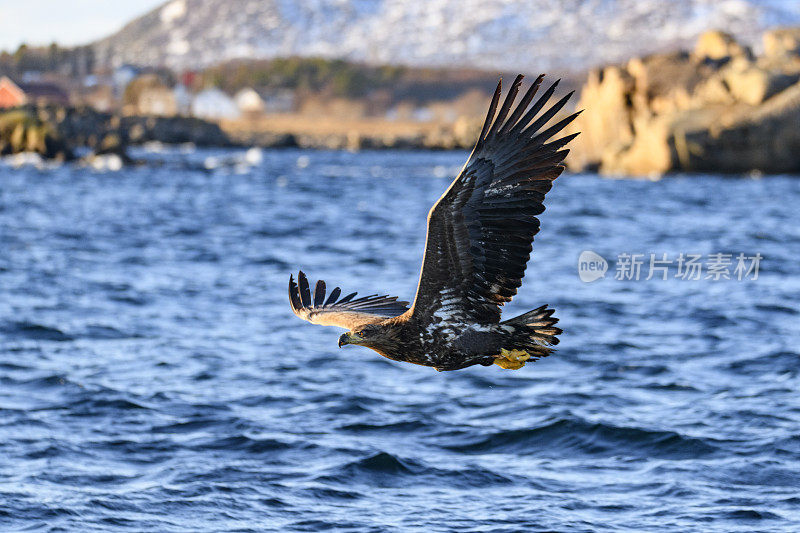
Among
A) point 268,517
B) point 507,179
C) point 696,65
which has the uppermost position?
point 696,65

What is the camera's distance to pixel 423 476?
36.4 ft

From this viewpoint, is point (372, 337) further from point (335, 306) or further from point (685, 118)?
point (685, 118)

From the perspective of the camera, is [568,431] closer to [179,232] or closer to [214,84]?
[179,232]

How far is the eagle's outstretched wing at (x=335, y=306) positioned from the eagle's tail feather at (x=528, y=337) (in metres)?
1.55

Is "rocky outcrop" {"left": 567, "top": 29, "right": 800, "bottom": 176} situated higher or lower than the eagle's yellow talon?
higher

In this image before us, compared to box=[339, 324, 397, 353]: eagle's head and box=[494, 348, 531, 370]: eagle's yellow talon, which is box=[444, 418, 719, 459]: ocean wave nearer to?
box=[494, 348, 531, 370]: eagle's yellow talon

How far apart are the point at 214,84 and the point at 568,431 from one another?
174202 mm

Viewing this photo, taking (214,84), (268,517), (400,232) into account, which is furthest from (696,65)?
(214,84)

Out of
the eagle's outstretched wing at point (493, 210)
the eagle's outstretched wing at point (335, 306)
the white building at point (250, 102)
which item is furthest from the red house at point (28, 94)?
the eagle's outstretched wing at point (493, 210)

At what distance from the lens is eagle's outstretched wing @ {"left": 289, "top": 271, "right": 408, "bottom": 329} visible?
9141 millimetres

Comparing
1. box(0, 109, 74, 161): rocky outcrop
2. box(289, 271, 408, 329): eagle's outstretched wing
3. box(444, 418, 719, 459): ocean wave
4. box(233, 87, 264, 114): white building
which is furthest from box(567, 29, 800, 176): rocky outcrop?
box(233, 87, 264, 114): white building

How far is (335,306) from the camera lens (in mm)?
9711

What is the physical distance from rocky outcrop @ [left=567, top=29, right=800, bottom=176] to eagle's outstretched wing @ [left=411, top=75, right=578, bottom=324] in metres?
50.4

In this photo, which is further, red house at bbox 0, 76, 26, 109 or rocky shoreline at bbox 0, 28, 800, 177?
red house at bbox 0, 76, 26, 109
